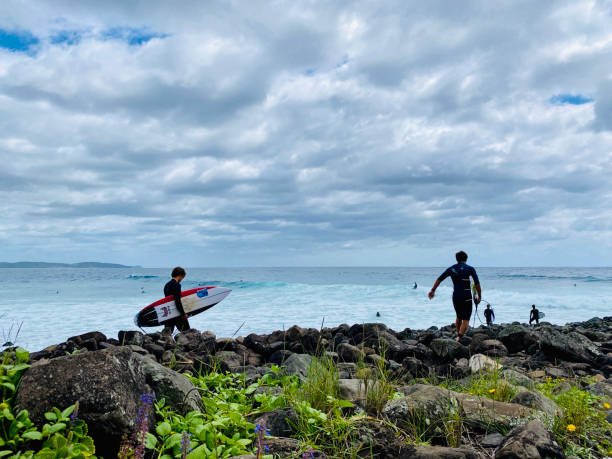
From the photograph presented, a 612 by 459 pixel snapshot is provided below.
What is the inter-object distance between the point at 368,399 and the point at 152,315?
468 inches

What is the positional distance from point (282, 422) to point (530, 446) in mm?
1536

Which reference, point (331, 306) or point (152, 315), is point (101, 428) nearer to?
point (152, 315)

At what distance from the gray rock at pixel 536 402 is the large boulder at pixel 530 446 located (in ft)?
2.59

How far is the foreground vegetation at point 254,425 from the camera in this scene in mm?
2318

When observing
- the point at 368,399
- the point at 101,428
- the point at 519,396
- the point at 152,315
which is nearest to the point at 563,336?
the point at 519,396

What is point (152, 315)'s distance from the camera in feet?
45.6

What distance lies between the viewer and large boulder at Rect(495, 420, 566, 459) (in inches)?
101

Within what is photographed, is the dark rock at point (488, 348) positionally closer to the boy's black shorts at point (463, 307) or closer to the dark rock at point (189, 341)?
the boy's black shorts at point (463, 307)

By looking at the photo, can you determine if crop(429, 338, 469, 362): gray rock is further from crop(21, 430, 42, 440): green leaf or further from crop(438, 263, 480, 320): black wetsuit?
crop(21, 430, 42, 440): green leaf

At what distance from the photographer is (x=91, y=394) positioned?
256cm

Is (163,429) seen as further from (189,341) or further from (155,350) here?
(189,341)

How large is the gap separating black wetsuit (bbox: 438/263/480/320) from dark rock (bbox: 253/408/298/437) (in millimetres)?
7550

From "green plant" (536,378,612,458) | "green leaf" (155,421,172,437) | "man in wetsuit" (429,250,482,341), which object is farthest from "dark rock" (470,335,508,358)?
"green leaf" (155,421,172,437)

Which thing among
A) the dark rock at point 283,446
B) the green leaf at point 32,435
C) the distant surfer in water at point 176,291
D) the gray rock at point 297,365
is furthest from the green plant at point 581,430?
the distant surfer in water at point 176,291
